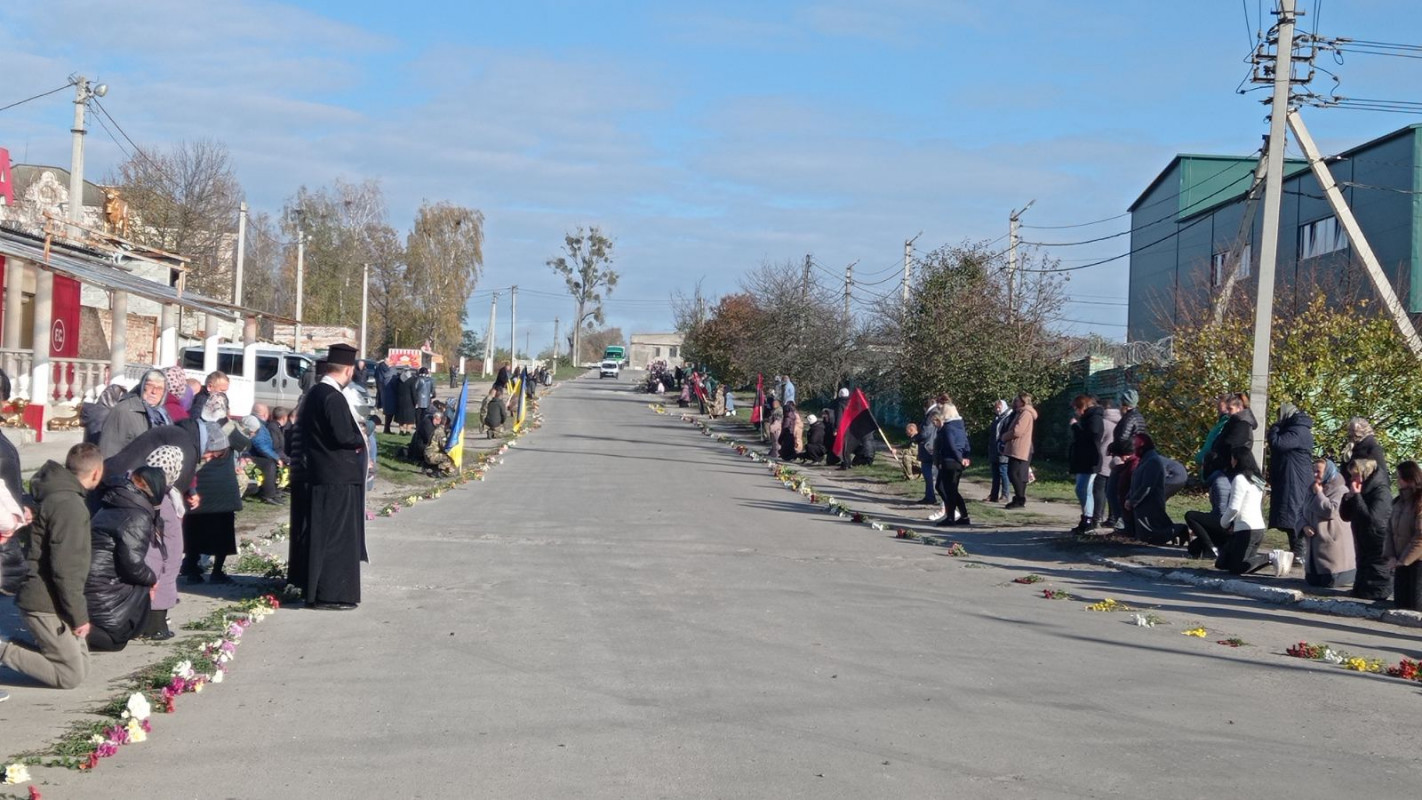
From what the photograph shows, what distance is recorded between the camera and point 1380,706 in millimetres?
7566

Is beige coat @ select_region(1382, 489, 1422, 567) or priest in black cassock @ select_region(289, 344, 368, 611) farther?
beige coat @ select_region(1382, 489, 1422, 567)

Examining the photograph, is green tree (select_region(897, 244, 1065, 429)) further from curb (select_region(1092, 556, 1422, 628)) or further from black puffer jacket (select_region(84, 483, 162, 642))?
black puffer jacket (select_region(84, 483, 162, 642))

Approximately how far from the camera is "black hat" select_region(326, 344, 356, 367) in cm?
1005

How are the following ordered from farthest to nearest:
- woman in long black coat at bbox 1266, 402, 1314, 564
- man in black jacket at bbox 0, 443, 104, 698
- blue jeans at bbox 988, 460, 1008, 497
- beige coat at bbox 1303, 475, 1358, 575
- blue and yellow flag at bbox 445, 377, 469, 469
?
1. blue and yellow flag at bbox 445, 377, 469, 469
2. blue jeans at bbox 988, 460, 1008, 497
3. woman in long black coat at bbox 1266, 402, 1314, 564
4. beige coat at bbox 1303, 475, 1358, 575
5. man in black jacket at bbox 0, 443, 104, 698

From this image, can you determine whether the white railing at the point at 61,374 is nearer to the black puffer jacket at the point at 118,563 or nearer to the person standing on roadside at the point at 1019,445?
the person standing on roadside at the point at 1019,445

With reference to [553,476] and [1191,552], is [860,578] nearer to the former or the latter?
[1191,552]

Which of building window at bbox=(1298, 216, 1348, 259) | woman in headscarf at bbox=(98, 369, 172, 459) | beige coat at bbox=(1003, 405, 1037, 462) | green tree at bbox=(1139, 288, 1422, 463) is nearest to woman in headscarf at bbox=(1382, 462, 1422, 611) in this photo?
green tree at bbox=(1139, 288, 1422, 463)

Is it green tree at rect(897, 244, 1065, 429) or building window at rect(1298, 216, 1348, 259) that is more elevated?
building window at rect(1298, 216, 1348, 259)

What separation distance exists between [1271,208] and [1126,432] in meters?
3.27

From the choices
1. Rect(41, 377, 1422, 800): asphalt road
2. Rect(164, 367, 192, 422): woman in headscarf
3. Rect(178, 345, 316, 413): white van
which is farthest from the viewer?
Rect(178, 345, 316, 413): white van

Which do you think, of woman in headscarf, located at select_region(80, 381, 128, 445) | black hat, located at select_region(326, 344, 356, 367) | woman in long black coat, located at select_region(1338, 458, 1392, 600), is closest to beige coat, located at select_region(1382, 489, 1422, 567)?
woman in long black coat, located at select_region(1338, 458, 1392, 600)

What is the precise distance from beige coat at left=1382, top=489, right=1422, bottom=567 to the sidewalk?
45cm

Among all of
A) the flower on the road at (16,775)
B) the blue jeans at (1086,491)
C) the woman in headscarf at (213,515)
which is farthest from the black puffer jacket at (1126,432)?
the flower on the road at (16,775)

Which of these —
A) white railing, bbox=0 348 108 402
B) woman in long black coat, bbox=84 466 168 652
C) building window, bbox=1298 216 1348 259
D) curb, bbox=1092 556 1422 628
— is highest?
building window, bbox=1298 216 1348 259
